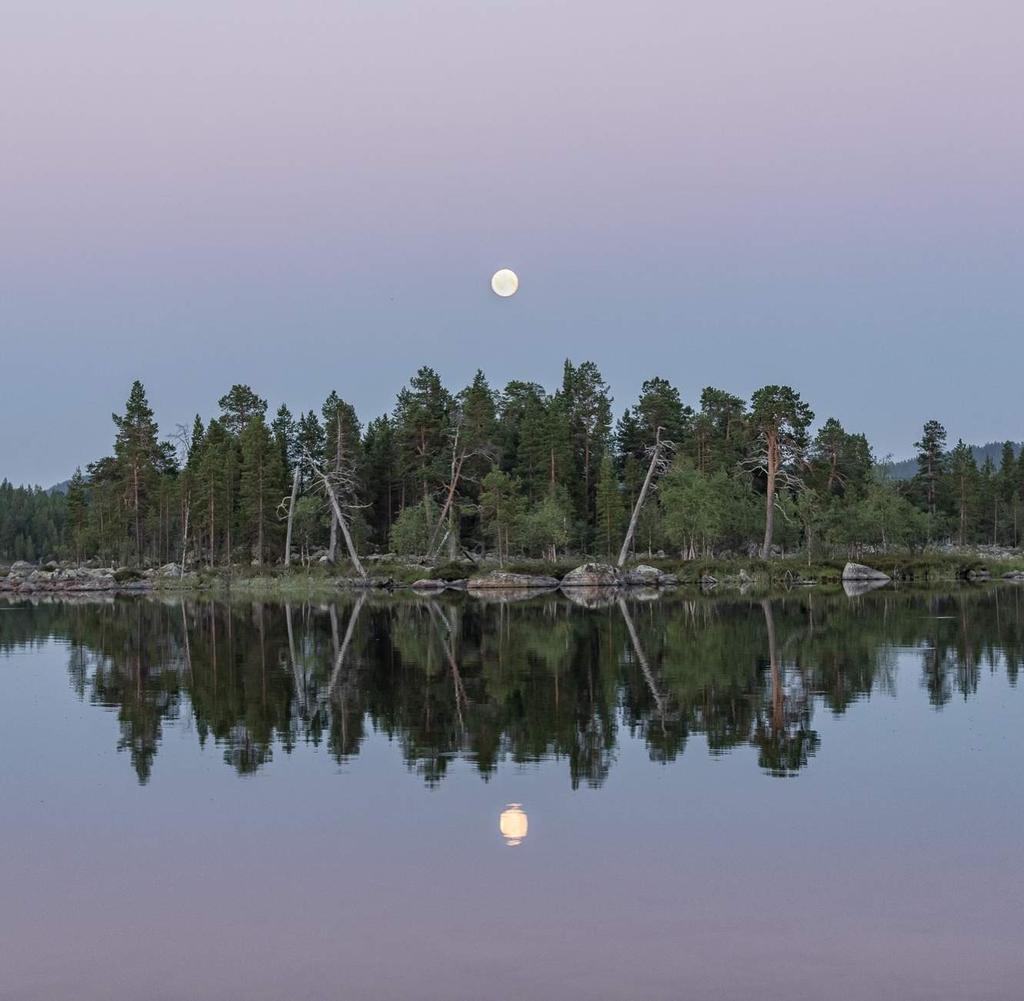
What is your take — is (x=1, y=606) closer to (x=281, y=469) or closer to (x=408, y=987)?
(x=281, y=469)

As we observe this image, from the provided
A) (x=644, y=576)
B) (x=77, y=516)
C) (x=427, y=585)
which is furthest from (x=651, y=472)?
(x=77, y=516)

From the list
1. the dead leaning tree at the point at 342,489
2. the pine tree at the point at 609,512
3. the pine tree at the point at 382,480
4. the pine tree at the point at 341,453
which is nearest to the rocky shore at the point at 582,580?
the dead leaning tree at the point at 342,489

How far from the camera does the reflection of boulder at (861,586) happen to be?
71.7 meters

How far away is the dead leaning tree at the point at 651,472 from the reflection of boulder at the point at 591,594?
5.53 metres

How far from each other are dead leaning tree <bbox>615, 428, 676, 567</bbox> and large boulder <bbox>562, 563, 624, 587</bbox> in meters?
2.94

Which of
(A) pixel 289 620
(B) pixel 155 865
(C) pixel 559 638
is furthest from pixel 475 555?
(B) pixel 155 865

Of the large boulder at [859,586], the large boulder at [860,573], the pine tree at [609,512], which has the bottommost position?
the large boulder at [859,586]

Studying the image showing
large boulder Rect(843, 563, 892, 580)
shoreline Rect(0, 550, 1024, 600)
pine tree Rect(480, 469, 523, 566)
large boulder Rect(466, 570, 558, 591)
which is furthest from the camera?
pine tree Rect(480, 469, 523, 566)

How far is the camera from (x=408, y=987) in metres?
9.38

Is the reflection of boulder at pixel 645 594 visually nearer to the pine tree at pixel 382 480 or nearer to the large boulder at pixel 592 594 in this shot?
the large boulder at pixel 592 594

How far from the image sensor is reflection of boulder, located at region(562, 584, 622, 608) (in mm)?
66000

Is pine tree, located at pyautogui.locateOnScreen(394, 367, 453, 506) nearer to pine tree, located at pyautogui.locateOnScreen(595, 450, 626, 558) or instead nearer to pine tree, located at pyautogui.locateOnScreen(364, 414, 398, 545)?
pine tree, located at pyautogui.locateOnScreen(364, 414, 398, 545)

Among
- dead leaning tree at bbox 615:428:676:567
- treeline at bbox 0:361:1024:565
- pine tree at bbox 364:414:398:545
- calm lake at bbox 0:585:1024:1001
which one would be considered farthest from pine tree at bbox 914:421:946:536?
calm lake at bbox 0:585:1024:1001

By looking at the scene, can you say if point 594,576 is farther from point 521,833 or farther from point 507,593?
point 521,833
